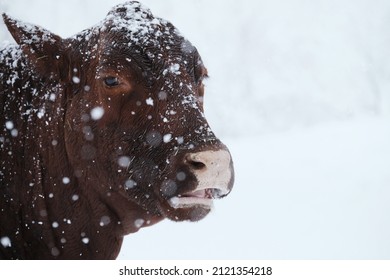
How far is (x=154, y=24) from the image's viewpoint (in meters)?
3.27

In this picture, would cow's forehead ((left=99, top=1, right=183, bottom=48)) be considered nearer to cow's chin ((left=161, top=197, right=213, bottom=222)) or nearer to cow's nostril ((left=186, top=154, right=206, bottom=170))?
cow's nostril ((left=186, top=154, right=206, bottom=170))

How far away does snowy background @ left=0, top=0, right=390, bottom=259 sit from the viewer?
695 centimetres

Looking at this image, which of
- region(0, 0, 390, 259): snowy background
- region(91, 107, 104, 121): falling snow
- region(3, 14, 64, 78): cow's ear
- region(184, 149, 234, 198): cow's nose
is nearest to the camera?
region(184, 149, 234, 198): cow's nose

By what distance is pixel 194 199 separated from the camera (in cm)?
280

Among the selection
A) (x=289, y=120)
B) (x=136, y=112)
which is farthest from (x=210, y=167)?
(x=289, y=120)

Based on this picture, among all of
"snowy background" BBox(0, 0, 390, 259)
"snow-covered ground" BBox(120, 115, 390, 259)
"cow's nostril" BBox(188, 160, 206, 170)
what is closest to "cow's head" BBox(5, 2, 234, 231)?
"cow's nostril" BBox(188, 160, 206, 170)

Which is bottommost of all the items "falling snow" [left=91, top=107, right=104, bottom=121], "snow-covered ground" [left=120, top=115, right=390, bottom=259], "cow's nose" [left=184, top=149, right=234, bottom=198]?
"snow-covered ground" [left=120, top=115, right=390, bottom=259]

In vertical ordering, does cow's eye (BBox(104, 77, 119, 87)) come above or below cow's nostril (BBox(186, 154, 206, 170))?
above

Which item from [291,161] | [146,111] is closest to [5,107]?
[146,111]

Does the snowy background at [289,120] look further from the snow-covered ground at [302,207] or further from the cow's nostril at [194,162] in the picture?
the cow's nostril at [194,162]

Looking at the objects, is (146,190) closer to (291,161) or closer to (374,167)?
(374,167)

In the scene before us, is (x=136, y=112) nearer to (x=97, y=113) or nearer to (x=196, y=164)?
(x=97, y=113)

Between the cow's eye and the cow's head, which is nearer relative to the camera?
the cow's head

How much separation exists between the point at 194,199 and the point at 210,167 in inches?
10.2
